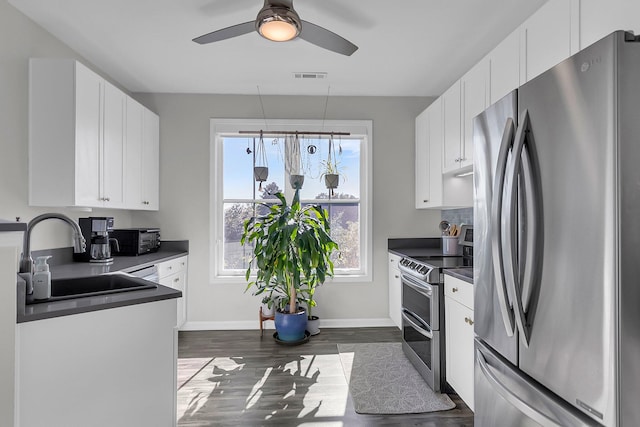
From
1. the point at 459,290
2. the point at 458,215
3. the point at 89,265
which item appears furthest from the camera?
the point at 458,215

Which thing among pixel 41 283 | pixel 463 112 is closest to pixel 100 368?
pixel 41 283

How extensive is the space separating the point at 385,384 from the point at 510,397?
1.45 m

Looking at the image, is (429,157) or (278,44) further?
(429,157)

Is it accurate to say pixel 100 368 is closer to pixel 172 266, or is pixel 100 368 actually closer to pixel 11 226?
pixel 11 226

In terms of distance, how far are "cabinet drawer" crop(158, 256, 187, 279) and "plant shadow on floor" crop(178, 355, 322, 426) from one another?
2.89 ft

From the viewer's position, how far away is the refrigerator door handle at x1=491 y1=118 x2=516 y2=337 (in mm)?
1285

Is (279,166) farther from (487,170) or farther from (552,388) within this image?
(552,388)

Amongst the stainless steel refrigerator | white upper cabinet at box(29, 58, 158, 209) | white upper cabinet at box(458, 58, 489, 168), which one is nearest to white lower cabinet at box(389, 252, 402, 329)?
white upper cabinet at box(458, 58, 489, 168)

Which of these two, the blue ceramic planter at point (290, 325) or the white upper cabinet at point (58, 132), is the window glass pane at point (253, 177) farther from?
the white upper cabinet at point (58, 132)

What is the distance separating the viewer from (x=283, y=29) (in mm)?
1916

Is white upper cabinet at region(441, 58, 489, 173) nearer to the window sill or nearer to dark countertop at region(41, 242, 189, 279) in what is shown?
the window sill

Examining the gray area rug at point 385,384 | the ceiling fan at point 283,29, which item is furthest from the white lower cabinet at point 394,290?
the ceiling fan at point 283,29

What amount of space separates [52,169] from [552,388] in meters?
2.97

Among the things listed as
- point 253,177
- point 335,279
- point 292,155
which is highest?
point 292,155
